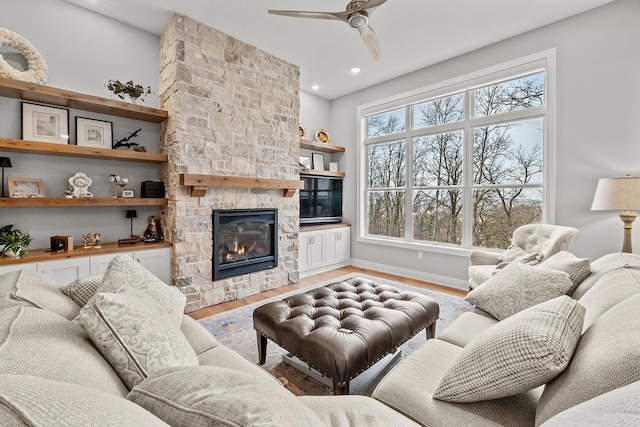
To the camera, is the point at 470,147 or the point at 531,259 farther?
the point at 470,147

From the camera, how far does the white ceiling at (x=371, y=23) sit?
115 inches

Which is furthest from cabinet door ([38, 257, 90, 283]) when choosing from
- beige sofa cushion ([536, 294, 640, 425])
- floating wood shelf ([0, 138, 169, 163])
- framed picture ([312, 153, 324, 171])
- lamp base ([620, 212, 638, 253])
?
lamp base ([620, 212, 638, 253])

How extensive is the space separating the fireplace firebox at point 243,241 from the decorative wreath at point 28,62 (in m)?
1.96

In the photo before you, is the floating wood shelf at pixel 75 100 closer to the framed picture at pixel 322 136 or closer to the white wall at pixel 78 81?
the white wall at pixel 78 81

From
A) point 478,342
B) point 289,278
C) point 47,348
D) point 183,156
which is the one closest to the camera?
point 47,348

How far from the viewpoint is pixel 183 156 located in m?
3.20

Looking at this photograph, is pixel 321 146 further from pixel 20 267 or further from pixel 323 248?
pixel 20 267

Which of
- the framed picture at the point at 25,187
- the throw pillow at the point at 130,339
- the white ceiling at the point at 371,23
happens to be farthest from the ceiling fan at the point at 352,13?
the framed picture at the point at 25,187

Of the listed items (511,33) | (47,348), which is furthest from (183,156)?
(511,33)

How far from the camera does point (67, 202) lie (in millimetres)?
2682

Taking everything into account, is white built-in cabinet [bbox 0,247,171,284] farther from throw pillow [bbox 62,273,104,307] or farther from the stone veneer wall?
throw pillow [bbox 62,273,104,307]

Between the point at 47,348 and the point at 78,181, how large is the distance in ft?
9.23

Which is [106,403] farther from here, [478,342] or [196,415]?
[478,342]

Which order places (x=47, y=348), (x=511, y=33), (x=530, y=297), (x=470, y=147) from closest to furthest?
(x=47, y=348)
(x=530, y=297)
(x=511, y=33)
(x=470, y=147)
